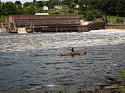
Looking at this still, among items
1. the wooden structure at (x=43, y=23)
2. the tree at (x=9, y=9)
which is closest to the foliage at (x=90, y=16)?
the wooden structure at (x=43, y=23)

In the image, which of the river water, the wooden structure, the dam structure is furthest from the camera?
the wooden structure

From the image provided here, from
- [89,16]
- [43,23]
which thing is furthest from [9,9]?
[43,23]

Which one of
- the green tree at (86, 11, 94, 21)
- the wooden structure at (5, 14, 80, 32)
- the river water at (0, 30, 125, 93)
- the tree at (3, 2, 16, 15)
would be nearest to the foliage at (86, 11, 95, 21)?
the green tree at (86, 11, 94, 21)

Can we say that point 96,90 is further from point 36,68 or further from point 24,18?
point 24,18

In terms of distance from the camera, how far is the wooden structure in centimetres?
13138

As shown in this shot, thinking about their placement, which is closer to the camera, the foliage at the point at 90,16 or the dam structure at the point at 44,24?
the dam structure at the point at 44,24

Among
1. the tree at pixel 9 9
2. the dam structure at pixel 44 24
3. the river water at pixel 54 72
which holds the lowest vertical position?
the river water at pixel 54 72

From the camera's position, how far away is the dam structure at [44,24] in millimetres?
130500

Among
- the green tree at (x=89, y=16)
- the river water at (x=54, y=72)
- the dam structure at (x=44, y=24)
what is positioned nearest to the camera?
the river water at (x=54, y=72)

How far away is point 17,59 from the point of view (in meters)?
46.6

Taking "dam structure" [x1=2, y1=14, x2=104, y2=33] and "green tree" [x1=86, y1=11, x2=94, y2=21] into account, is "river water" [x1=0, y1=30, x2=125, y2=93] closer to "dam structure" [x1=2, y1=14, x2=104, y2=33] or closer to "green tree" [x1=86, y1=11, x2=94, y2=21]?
"dam structure" [x1=2, y1=14, x2=104, y2=33]

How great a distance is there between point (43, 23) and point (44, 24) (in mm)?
1116

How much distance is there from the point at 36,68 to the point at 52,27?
309 ft

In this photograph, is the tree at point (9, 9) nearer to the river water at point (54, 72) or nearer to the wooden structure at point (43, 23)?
the wooden structure at point (43, 23)
